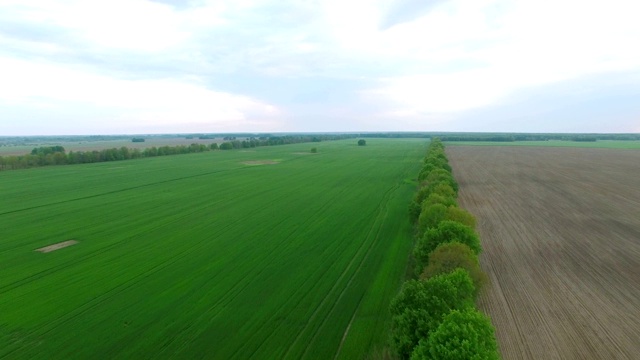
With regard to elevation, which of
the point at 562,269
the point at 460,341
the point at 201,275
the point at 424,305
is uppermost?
the point at 460,341

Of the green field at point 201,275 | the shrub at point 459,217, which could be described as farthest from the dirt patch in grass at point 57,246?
the shrub at point 459,217

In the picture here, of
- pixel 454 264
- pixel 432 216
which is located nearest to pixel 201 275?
pixel 454 264

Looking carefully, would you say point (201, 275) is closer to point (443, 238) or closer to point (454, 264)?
point (443, 238)

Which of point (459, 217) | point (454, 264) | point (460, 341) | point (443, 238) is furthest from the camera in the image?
point (459, 217)

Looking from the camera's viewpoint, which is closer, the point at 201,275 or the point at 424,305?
the point at 424,305

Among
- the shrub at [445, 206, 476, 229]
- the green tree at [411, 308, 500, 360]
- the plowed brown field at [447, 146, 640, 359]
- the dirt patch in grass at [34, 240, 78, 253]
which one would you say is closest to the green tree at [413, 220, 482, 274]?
the shrub at [445, 206, 476, 229]

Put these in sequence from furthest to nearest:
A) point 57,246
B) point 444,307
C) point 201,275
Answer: point 57,246, point 201,275, point 444,307

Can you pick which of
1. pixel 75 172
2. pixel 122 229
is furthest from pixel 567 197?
pixel 75 172
